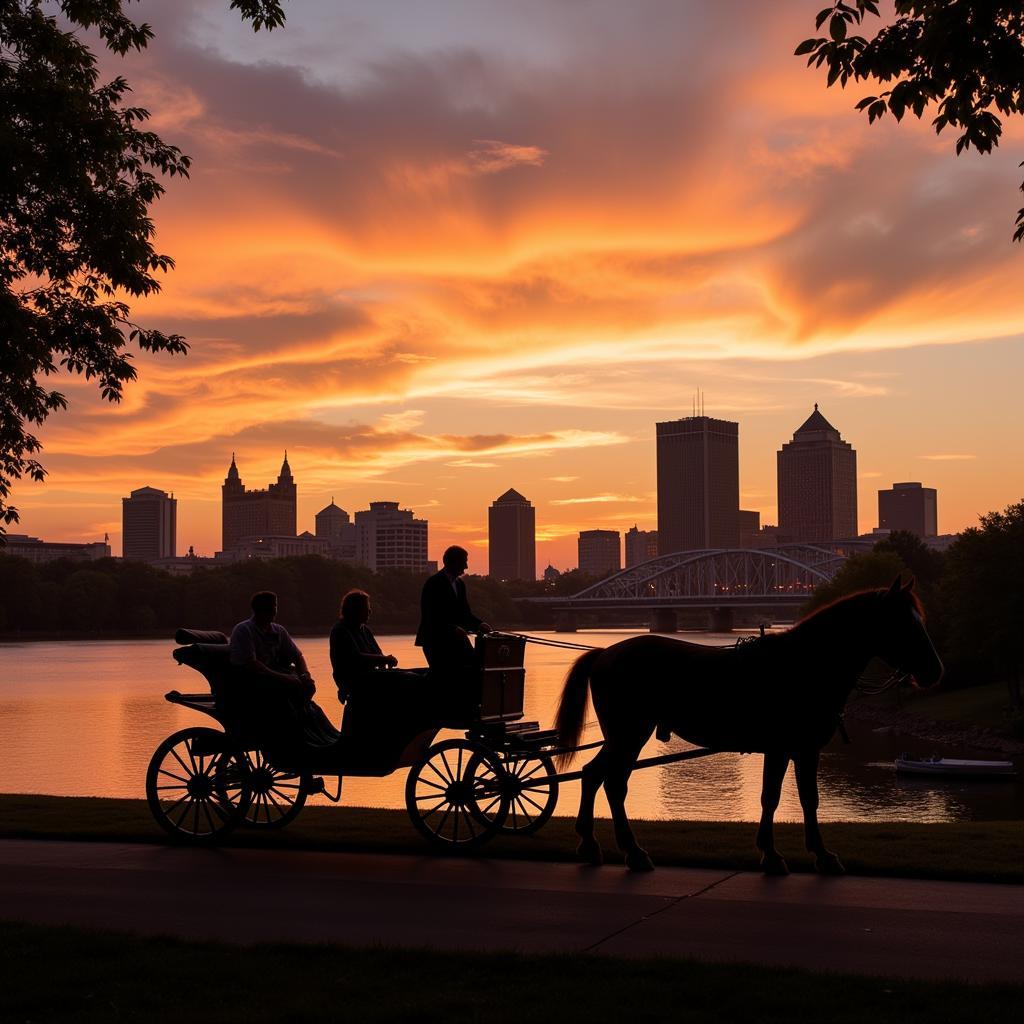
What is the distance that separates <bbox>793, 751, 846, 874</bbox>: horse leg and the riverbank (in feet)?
135

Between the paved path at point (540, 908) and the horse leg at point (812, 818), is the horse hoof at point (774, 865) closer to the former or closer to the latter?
the paved path at point (540, 908)

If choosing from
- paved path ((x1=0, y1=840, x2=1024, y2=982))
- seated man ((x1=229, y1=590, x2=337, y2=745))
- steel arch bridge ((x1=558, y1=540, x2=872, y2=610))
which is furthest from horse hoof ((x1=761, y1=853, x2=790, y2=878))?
steel arch bridge ((x1=558, y1=540, x2=872, y2=610))

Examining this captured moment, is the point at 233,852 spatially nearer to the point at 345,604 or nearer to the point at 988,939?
the point at 345,604

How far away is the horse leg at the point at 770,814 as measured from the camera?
890 cm

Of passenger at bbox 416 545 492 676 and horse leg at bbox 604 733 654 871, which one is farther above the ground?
passenger at bbox 416 545 492 676

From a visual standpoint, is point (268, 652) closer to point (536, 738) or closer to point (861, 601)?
point (536, 738)

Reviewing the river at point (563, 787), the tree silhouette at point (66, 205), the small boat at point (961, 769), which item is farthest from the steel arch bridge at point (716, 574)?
the tree silhouette at point (66, 205)

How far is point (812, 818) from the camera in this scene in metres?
8.95

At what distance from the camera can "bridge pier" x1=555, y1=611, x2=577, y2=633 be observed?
173625 millimetres

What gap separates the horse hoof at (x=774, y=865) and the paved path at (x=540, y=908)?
4.6 inches

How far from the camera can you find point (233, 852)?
10.1 meters

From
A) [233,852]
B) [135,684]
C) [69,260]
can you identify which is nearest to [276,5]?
[69,260]

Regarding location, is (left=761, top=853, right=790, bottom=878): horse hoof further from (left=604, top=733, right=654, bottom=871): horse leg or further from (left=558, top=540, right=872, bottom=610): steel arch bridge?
(left=558, top=540, right=872, bottom=610): steel arch bridge

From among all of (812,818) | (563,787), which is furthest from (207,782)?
(563,787)
